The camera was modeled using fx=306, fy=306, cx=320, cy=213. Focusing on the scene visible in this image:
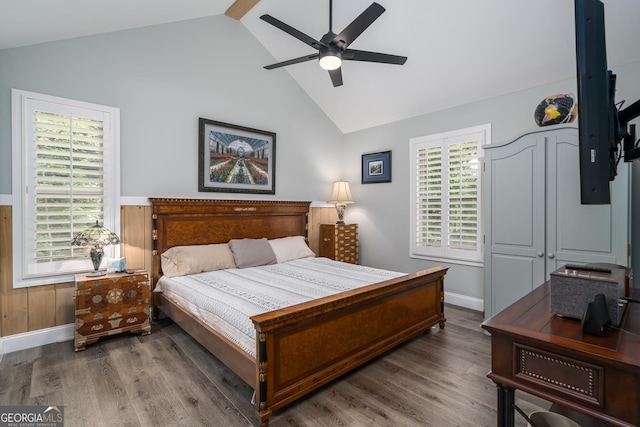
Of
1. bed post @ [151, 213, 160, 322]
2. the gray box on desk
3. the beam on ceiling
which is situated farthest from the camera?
the beam on ceiling

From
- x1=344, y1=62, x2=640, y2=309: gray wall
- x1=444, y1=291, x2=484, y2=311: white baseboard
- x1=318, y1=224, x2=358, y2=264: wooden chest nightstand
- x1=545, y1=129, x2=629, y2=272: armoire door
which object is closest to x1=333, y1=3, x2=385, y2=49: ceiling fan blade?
x1=545, y1=129, x2=629, y2=272: armoire door

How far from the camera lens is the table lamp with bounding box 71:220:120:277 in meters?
2.79

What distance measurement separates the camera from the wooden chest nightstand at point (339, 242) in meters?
4.70

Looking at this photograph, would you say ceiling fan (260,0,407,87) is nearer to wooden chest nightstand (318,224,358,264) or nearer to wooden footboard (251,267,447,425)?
wooden footboard (251,267,447,425)

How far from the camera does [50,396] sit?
2051mm

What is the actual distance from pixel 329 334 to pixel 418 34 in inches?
127

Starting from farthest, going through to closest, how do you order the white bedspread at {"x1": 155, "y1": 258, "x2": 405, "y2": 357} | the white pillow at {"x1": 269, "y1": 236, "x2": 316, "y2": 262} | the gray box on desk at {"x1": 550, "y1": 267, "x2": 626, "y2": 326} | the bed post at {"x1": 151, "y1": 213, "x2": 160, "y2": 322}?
the white pillow at {"x1": 269, "y1": 236, "x2": 316, "y2": 262} < the bed post at {"x1": 151, "y1": 213, "x2": 160, "y2": 322} < the white bedspread at {"x1": 155, "y1": 258, "x2": 405, "y2": 357} < the gray box on desk at {"x1": 550, "y1": 267, "x2": 626, "y2": 326}

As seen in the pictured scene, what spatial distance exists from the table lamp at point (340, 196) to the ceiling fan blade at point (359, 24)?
2.70 meters

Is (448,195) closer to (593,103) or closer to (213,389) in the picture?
(593,103)

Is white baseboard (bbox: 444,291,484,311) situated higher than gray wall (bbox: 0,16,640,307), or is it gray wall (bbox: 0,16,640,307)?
gray wall (bbox: 0,16,640,307)

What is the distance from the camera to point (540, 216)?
2783mm

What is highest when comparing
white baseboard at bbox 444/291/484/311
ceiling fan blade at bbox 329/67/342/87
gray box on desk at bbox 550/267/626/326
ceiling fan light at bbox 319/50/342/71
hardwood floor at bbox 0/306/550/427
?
ceiling fan blade at bbox 329/67/342/87

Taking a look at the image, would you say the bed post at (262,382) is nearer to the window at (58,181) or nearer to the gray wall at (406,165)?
the window at (58,181)

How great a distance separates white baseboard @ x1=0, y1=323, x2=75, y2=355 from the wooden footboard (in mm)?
2374
